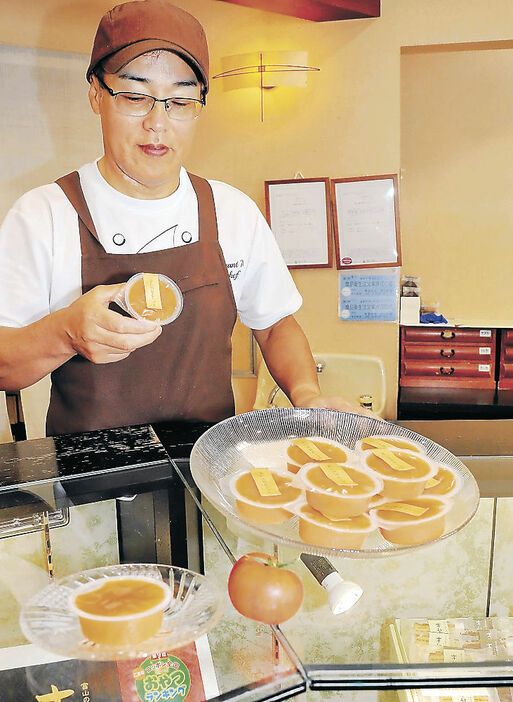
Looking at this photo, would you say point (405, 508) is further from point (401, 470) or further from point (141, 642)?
point (141, 642)

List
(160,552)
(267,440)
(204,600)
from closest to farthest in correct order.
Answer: (204,600) → (160,552) → (267,440)

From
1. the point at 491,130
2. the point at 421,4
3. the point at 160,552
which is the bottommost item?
the point at 160,552

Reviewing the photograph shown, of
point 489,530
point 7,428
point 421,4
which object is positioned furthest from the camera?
point 421,4

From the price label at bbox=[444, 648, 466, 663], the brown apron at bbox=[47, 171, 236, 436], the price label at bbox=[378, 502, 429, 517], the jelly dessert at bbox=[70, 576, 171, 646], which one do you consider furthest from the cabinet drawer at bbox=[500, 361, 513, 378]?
the jelly dessert at bbox=[70, 576, 171, 646]

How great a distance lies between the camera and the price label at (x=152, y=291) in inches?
53.4

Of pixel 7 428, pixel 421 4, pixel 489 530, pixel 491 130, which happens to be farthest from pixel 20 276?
pixel 491 130

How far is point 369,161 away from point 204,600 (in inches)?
152

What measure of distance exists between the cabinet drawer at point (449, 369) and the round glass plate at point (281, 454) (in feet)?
12.6

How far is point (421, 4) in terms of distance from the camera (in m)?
4.12

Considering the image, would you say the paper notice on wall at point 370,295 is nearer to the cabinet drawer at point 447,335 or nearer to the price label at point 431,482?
the cabinet drawer at point 447,335

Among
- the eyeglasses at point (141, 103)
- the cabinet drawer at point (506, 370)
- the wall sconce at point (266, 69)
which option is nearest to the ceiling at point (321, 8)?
the wall sconce at point (266, 69)

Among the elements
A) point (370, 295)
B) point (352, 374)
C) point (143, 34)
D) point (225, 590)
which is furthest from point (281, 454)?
point (370, 295)

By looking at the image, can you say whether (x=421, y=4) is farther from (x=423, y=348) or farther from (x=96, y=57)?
(x=96, y=57)

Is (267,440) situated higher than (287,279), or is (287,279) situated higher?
(287,279)
